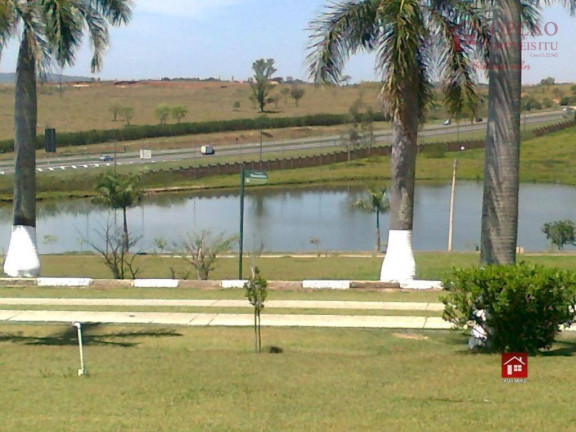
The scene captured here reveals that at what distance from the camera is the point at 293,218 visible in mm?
47969

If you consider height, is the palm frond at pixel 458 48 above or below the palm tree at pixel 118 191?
above

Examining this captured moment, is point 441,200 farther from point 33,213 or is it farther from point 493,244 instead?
point 493,244

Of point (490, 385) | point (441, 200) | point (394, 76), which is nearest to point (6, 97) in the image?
point (441, 200)

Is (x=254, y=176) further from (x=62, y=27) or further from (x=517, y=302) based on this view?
(x=517, y=302)

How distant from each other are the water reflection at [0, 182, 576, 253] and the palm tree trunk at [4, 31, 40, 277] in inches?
480


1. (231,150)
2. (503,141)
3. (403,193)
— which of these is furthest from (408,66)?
(231,150)

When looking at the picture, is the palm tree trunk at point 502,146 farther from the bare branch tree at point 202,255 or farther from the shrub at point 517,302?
the bare branch tree at point 202,255

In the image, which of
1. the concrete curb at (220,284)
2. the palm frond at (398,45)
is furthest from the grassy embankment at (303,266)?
the palm frond at (398,45)

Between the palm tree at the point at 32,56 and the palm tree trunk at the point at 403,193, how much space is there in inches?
271

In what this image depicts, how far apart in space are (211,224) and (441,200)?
56.3 ft

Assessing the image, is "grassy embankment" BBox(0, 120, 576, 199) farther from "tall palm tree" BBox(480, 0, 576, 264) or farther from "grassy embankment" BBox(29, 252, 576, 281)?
"tall palm tree" BBox(480, 0, 576, 264)

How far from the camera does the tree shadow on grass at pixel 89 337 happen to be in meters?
13.3

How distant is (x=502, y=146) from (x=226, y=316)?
17.2 ft

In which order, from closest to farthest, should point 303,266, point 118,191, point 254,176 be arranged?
1. point 254,176
2. point 303,266
3. point 118,191
